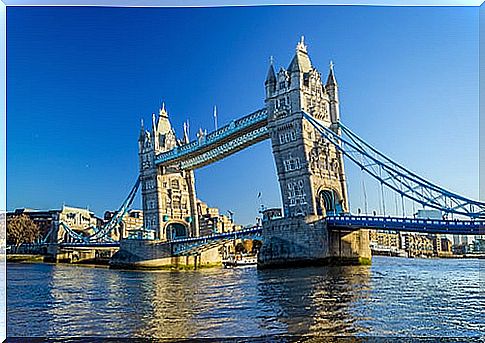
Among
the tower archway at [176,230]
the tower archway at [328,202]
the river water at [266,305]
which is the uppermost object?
the tower archway at [328,202]

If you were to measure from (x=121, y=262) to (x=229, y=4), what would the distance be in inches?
472

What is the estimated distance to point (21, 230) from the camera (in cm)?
1426

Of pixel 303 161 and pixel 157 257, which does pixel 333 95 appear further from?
pixel 157 257

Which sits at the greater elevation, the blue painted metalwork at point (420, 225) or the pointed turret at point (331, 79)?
the pointed turret at point (331, 79)

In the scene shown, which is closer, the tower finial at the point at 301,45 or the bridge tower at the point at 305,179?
the tower finial at the point at 301,45

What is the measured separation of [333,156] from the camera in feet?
48.6

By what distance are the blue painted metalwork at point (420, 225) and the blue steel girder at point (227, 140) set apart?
2.99 metres

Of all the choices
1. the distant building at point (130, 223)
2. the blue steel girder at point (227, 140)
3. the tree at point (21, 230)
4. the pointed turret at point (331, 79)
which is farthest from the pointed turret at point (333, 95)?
the distant building at point (130, 223)

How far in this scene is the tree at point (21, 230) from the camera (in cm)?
1186

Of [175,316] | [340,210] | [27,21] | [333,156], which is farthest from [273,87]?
[175,316]

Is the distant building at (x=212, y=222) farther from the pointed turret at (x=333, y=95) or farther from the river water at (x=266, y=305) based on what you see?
the pointed turret at (x=333, y=95)

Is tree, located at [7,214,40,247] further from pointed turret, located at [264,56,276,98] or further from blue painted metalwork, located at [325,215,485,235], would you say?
blue painted metalwork, located at [325,215,485,235]

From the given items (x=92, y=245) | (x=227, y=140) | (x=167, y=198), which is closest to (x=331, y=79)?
(x=227, y=140)

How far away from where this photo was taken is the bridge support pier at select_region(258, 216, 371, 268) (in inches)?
534
